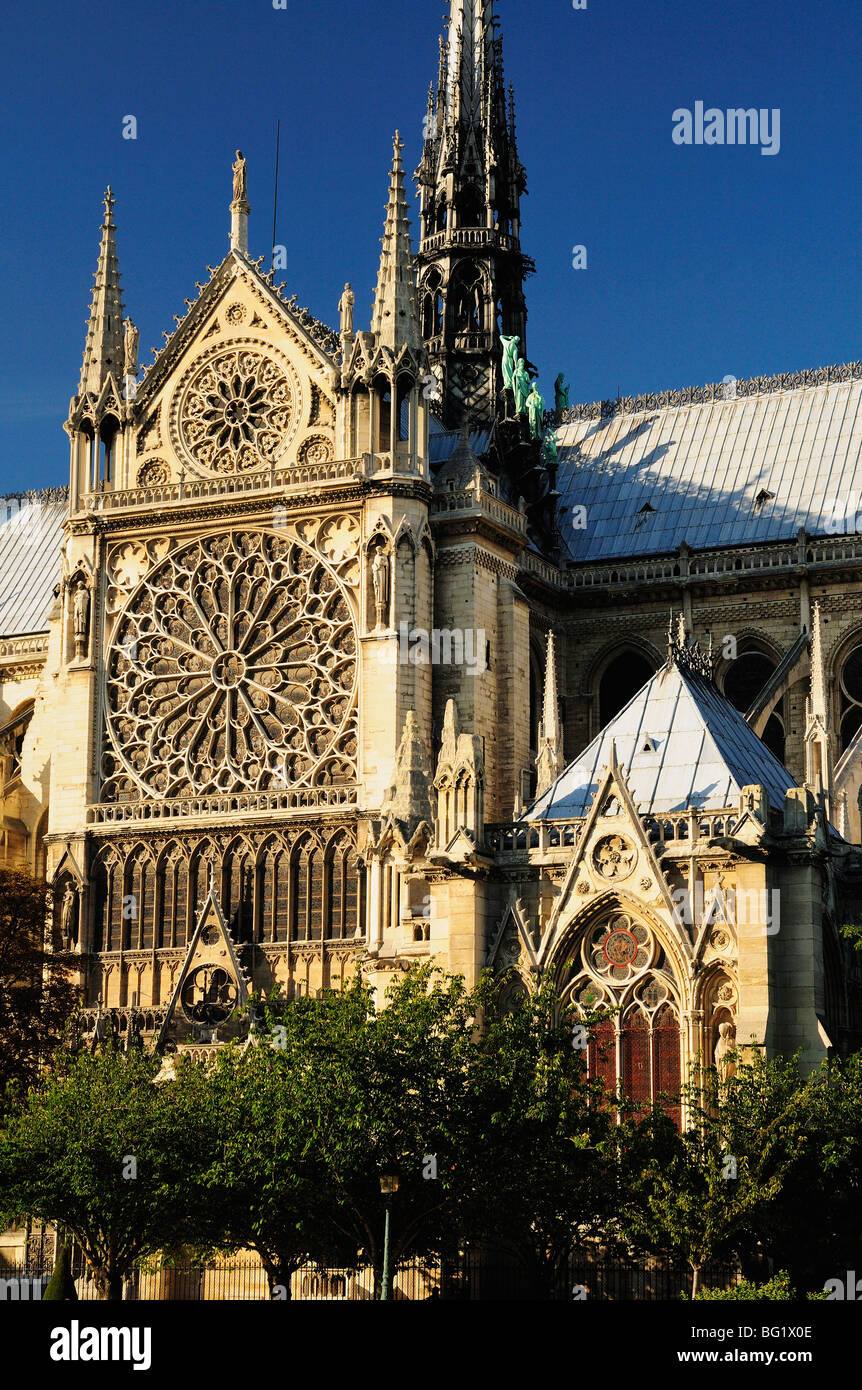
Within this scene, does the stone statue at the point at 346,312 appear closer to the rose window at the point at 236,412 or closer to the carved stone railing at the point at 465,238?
the rose window at the point at 236,412

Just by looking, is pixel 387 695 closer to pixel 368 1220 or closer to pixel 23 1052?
pixel 23 1052

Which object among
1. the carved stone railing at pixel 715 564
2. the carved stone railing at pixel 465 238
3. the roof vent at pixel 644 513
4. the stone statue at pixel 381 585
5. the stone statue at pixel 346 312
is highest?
the carved stone railing at pixel 465 238

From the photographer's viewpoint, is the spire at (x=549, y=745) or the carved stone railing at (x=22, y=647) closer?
the spire at (x=549, y=745)

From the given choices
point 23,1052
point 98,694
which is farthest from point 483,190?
point 23,1052

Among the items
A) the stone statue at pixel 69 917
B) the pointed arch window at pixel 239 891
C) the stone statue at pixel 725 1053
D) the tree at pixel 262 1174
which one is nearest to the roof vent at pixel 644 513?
the pointed arch window at pixel 239 891

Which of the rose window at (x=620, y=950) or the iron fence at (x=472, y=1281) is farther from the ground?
the rose window at (x=620, y=950)

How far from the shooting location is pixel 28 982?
59.4 m

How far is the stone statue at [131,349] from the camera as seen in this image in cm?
6519

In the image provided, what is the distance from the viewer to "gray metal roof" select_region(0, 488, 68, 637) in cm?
7531

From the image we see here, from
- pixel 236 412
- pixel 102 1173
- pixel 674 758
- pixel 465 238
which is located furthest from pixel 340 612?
pixel 102 1173

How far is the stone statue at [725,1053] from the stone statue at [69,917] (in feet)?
82.6

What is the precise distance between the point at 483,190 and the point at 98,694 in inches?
867

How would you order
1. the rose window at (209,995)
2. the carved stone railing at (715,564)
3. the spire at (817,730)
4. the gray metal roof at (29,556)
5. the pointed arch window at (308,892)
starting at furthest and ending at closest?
the gray metal roof at (29,556), the carved stone railing at (715,564), the pointed arch window at (308,892), the rose window at (209,995), the spire at (817,730)

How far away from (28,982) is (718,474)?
82.6 feet
